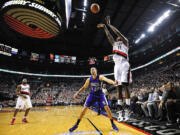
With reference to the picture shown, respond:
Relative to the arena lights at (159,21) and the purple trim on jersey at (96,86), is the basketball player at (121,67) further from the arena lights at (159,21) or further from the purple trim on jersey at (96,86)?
the arena lights at (159,21)

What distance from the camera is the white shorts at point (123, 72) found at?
298 centimetres

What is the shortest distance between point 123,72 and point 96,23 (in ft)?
45.0

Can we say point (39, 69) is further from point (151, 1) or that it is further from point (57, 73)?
point (151, 1)

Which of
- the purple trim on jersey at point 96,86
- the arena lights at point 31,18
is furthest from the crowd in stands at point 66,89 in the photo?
the arena lights at point 31,18

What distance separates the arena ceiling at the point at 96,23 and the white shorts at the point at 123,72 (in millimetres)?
6920

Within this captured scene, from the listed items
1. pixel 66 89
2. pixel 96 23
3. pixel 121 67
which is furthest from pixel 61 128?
pixel 66 89

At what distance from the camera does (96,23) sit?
50.6 ft

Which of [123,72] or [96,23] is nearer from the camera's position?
[123,72]

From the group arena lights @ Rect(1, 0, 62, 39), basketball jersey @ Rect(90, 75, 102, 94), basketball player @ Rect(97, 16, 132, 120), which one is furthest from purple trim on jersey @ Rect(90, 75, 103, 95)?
arena lights @ Rect(1, 0, 62, 39)

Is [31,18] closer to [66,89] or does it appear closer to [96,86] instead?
[96,86]

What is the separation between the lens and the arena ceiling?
11495mm

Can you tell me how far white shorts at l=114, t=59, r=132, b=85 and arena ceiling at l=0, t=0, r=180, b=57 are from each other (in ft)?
22.7

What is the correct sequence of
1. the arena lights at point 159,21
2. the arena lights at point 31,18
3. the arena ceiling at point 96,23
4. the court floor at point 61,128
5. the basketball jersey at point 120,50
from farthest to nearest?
the arena lights at point 159,21
the arena ceiling at point 96,23
the arena lights at point 31,18
the court floor at point 61,128
the basketball jersey at point 120,50

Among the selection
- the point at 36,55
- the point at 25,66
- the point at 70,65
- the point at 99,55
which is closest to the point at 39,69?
the point at 25,66
